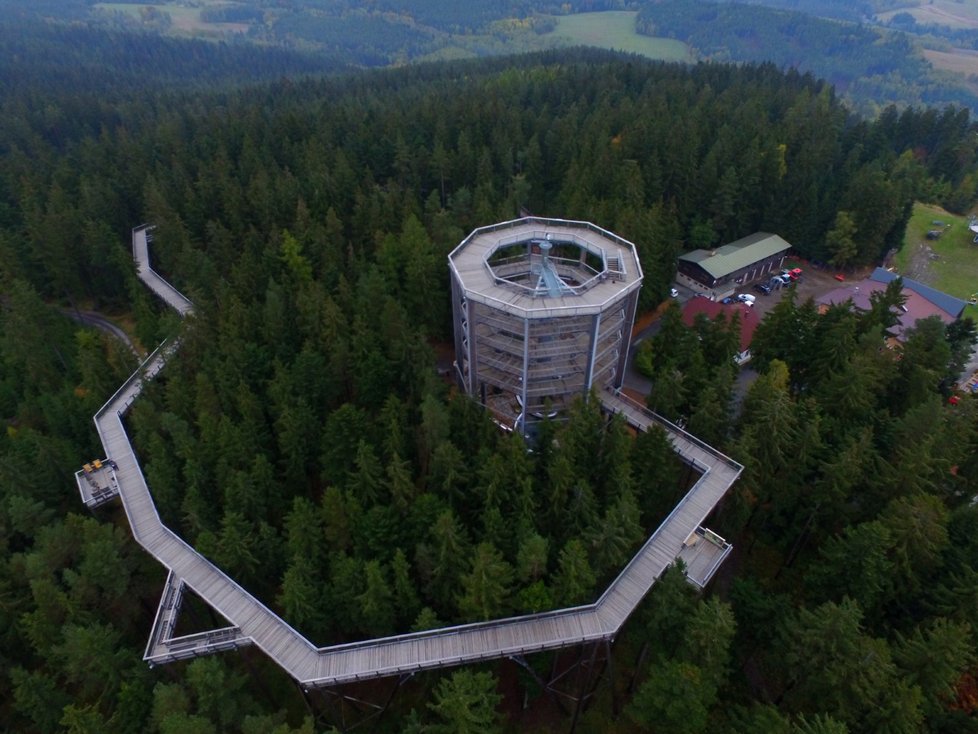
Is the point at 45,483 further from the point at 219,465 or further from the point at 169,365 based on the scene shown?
the point at 219,465

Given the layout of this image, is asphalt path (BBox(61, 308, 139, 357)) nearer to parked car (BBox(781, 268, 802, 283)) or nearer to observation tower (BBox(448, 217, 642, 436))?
observation tower (BBox(448, 217, 642, 436))

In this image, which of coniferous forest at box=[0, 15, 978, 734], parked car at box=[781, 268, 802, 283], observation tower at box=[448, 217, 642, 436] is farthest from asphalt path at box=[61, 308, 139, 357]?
parked car at box=[781, 268, 802, 283]

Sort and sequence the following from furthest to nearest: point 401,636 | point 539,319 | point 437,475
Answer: point 539,319, point 437,475, point 401,636

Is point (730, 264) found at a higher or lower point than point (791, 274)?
higher

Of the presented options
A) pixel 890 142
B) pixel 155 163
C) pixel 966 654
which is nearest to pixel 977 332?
pixel 966 654

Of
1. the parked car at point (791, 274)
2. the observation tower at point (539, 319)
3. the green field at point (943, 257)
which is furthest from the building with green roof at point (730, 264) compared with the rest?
the observation tower at point (539, 319)

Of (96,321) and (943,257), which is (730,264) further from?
(96,321)

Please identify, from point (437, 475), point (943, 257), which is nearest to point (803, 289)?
point (943, 257)
